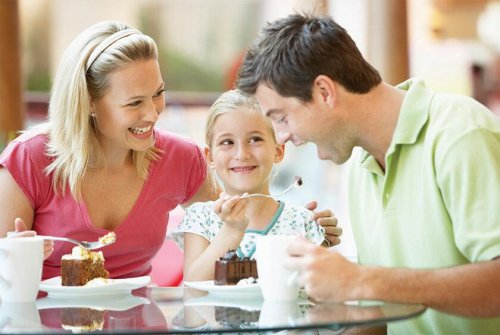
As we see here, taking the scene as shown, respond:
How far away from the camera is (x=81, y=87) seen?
236 centimetres

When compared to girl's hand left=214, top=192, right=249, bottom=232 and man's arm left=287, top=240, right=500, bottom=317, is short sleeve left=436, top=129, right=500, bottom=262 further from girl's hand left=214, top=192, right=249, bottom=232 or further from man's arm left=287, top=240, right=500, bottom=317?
girl's hand left=214, top=192, right=249, bottom=232

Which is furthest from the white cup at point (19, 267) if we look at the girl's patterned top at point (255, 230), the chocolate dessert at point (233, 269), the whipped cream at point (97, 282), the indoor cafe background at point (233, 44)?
the indoor cafe background at point (233, 44)

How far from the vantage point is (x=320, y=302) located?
5.54ft

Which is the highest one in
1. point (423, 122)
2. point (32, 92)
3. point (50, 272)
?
point (423, 122)

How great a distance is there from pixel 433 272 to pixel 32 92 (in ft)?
29.2

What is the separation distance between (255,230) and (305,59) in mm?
712

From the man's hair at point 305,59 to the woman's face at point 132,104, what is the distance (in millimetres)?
534

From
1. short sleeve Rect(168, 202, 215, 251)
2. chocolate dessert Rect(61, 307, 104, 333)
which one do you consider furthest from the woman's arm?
chocolate dessert Rect(61, 307, 104, 333)

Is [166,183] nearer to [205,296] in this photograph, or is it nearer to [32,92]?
[205,296]

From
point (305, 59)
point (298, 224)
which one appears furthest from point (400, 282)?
point (298, 224)

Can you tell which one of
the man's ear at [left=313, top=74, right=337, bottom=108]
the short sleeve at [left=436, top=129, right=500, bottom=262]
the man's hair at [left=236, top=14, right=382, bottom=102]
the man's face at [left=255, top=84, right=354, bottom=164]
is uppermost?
the man's hair at [left=236, top=14, right=382, bottom=102]

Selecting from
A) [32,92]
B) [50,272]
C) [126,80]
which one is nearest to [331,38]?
[126,80]

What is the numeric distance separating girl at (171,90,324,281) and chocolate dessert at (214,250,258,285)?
0.44 m

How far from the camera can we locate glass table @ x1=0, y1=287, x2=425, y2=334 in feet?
4.79
